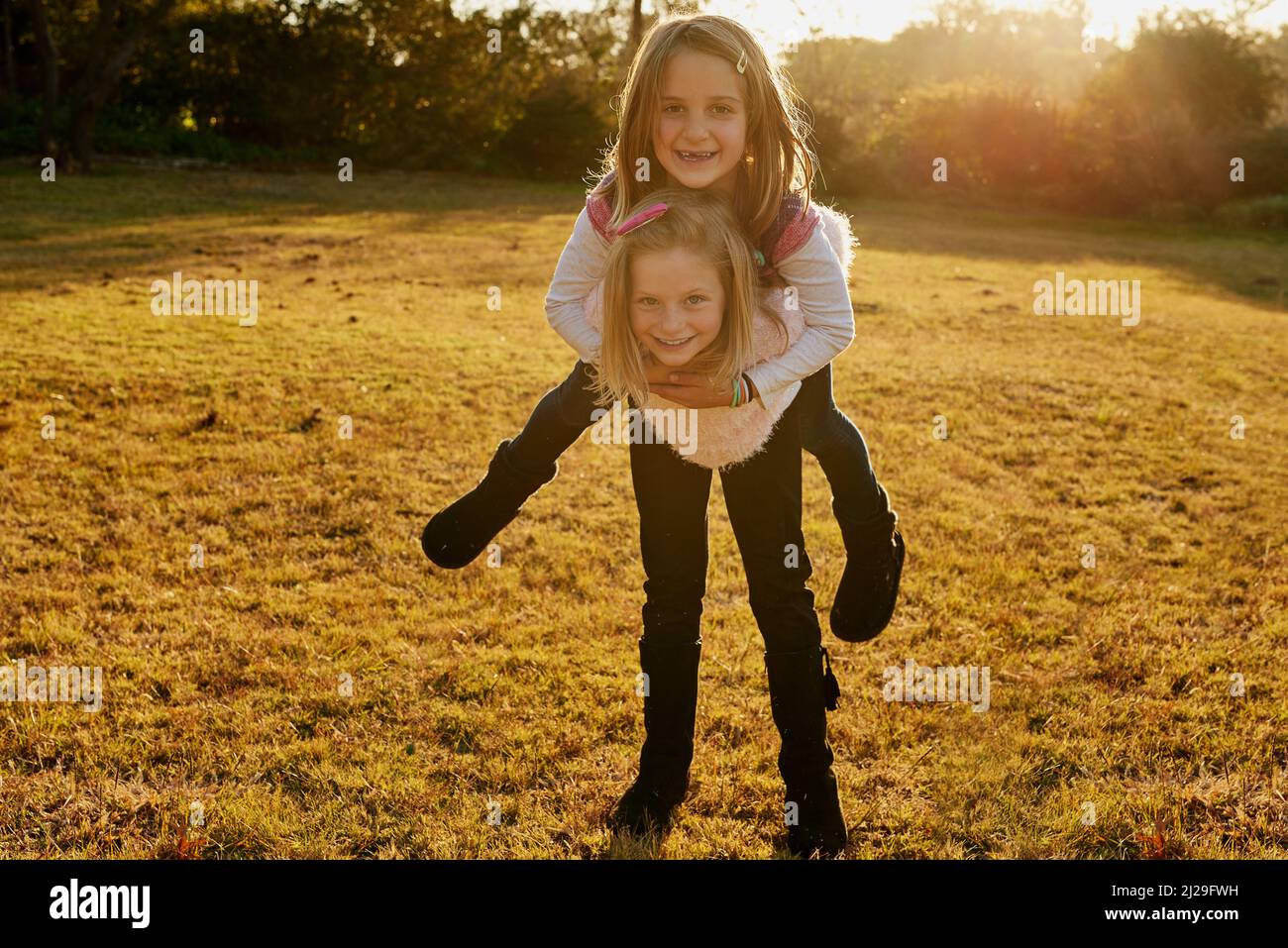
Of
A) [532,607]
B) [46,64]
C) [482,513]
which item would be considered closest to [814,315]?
[482,513]

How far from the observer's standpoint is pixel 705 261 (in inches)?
92.7

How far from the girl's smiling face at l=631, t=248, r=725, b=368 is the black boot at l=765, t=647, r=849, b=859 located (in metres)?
0.89

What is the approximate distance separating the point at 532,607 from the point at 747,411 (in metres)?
1.95

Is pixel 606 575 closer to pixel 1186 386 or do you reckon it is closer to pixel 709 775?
pixel 709 775

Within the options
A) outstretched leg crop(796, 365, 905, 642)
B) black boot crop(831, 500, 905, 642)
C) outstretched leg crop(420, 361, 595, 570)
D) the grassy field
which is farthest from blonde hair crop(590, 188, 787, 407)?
the grassy field

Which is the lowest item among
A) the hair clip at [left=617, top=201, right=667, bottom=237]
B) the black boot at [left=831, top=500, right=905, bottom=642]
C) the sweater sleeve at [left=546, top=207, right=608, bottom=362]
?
the black boot at [left=831, top=500, right=905, bottom=642]

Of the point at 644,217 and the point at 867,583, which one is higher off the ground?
the point at 644,217

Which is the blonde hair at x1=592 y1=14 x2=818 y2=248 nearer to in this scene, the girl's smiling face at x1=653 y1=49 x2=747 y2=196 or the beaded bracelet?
the girl's smiling face at x1=653 y1=49 x2=747 y2=196

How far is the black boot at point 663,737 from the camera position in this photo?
2.81 metres

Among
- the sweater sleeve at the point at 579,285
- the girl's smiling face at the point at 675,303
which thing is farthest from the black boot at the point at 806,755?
the sweater sleeve at the point at 579,285

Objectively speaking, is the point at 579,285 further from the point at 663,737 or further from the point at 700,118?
the point at 663,737

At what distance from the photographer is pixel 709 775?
3.06 meters

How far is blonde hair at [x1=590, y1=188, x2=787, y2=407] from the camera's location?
2.35 metres

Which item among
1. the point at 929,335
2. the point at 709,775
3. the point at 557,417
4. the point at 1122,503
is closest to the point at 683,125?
the point at 557,417
